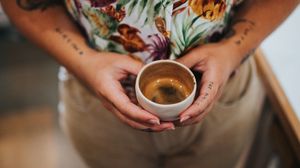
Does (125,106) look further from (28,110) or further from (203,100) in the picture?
(28,110)

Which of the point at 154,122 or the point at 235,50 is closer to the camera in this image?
the point at 154,122

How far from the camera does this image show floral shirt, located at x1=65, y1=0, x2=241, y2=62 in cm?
67

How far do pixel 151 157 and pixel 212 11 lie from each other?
364mm

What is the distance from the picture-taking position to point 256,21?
806mm

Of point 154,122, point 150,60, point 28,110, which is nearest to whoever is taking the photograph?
point 154,122

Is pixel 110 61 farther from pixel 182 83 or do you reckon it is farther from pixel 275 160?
pixel 275 160

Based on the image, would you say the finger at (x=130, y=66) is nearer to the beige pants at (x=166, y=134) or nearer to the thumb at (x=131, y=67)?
the thumb at (x=131, y=67)

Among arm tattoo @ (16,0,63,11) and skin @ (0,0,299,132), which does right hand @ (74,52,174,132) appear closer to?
skin @ (0,0,299,132)

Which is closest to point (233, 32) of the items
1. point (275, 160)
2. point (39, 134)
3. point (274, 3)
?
point (274, 3)

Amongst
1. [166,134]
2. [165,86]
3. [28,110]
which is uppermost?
[165,86]

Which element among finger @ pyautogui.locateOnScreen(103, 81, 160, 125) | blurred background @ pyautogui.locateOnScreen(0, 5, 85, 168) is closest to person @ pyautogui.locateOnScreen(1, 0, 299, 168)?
finger @ pyautogui.locateOnScreen(103, 81, 160, 125)

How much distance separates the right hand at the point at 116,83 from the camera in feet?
2.16

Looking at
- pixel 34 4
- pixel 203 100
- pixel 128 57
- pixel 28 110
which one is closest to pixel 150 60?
pixel 128 57

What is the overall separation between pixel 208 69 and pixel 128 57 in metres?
0.15
